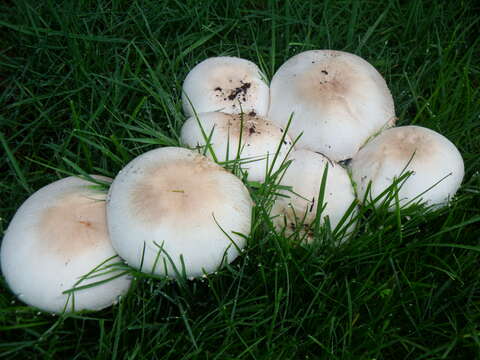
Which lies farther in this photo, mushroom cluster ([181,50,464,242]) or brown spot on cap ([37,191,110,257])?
mushroom cluster ([181,50,464,242])

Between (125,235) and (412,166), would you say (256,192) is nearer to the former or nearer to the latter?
(125,235)

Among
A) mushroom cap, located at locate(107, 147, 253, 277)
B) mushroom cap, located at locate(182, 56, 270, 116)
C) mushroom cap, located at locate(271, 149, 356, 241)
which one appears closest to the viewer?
mushroom cap, located at locate(107, 147, 253, 277)

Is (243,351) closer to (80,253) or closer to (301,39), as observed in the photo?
(80,253)

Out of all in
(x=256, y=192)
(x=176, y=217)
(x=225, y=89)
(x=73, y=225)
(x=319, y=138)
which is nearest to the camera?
(x=176, y=217)

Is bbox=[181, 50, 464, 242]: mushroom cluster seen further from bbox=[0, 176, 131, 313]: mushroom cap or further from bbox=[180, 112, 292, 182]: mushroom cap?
bbox=[0, 176, 131, 313]: mushroom cap

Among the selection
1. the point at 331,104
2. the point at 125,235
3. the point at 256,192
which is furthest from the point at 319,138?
the point at 125,235

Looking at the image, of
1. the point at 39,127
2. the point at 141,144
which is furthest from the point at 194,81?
the point at 39,127

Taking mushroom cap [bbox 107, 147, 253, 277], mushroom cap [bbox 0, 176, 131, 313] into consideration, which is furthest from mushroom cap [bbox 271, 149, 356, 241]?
mushroom cap [bbox 0, 176, 131, 313]
